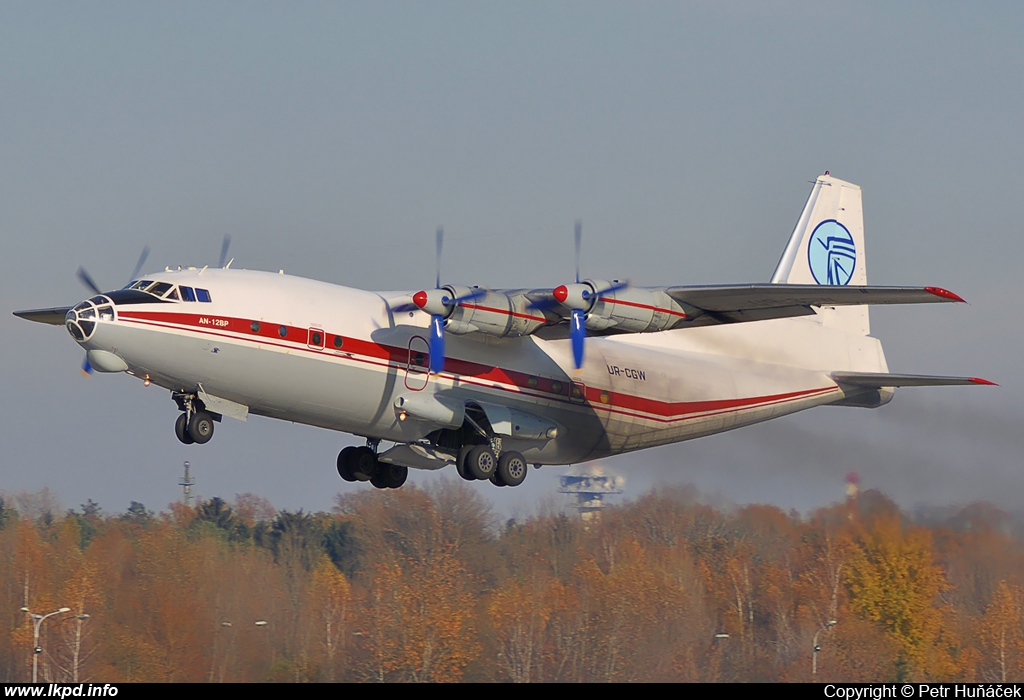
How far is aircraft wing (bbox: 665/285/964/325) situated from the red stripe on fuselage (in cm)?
250

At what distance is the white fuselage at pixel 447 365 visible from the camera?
19.2 metres

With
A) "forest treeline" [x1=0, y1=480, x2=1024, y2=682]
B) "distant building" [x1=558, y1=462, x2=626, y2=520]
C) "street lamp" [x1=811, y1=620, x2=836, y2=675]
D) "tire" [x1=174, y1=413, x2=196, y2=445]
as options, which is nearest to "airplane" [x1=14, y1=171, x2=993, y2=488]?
"tire" [x1=174, y1=413, x2=196, y2=445]

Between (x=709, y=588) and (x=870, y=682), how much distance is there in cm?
503

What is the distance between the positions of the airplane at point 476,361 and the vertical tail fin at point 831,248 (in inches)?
54.2

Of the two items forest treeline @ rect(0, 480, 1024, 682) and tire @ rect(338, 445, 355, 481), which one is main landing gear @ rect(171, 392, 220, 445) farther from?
forest treeline @ rect(0, 480, 1024, 682)

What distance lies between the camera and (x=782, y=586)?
104 ft

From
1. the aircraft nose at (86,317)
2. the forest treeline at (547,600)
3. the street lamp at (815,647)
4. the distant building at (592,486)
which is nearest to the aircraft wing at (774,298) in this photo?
the forest treeline at (547,600)

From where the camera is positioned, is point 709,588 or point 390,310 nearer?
point 390,310

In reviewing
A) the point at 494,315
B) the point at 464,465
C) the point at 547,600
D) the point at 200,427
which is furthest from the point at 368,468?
the point at 547,600

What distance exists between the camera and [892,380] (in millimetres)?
24281

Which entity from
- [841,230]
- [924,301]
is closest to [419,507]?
[841,230]

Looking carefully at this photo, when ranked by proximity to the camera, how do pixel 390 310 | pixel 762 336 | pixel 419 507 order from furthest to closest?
pixel 419 507
pixel 762 336
pixel 390 310

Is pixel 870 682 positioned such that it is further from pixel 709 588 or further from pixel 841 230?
pixel 841 230

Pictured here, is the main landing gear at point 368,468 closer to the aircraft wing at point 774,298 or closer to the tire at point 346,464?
the tire at point 346,464
